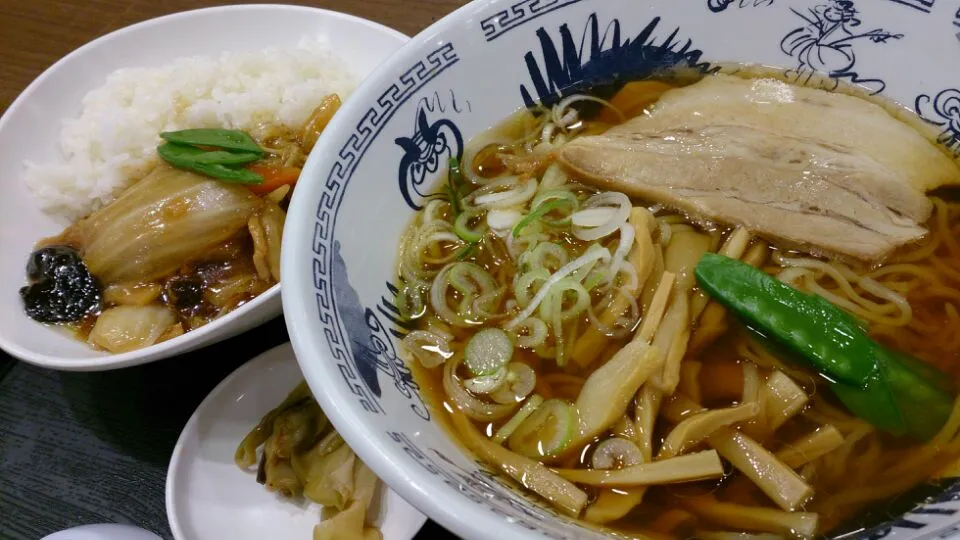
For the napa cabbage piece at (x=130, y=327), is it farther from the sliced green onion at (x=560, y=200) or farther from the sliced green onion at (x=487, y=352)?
the sliced green onion at (x=560, y=200)

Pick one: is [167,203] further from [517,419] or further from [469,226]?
[517,419]

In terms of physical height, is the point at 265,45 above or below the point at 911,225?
below

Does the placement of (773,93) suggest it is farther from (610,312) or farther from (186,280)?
(186,280)

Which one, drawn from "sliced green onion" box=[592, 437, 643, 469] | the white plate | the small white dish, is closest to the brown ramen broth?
"sliced green onion" box=[592, 437, 643, 469]

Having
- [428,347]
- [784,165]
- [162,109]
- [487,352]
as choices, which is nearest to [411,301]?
[428,347]

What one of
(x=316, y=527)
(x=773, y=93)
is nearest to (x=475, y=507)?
A: (x=316, y=527)

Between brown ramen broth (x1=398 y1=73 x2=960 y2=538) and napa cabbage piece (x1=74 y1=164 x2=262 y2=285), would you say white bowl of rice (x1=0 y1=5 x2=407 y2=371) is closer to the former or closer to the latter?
napa cabbage piece (x1=74 y1=164 x2=262 y2=285)
